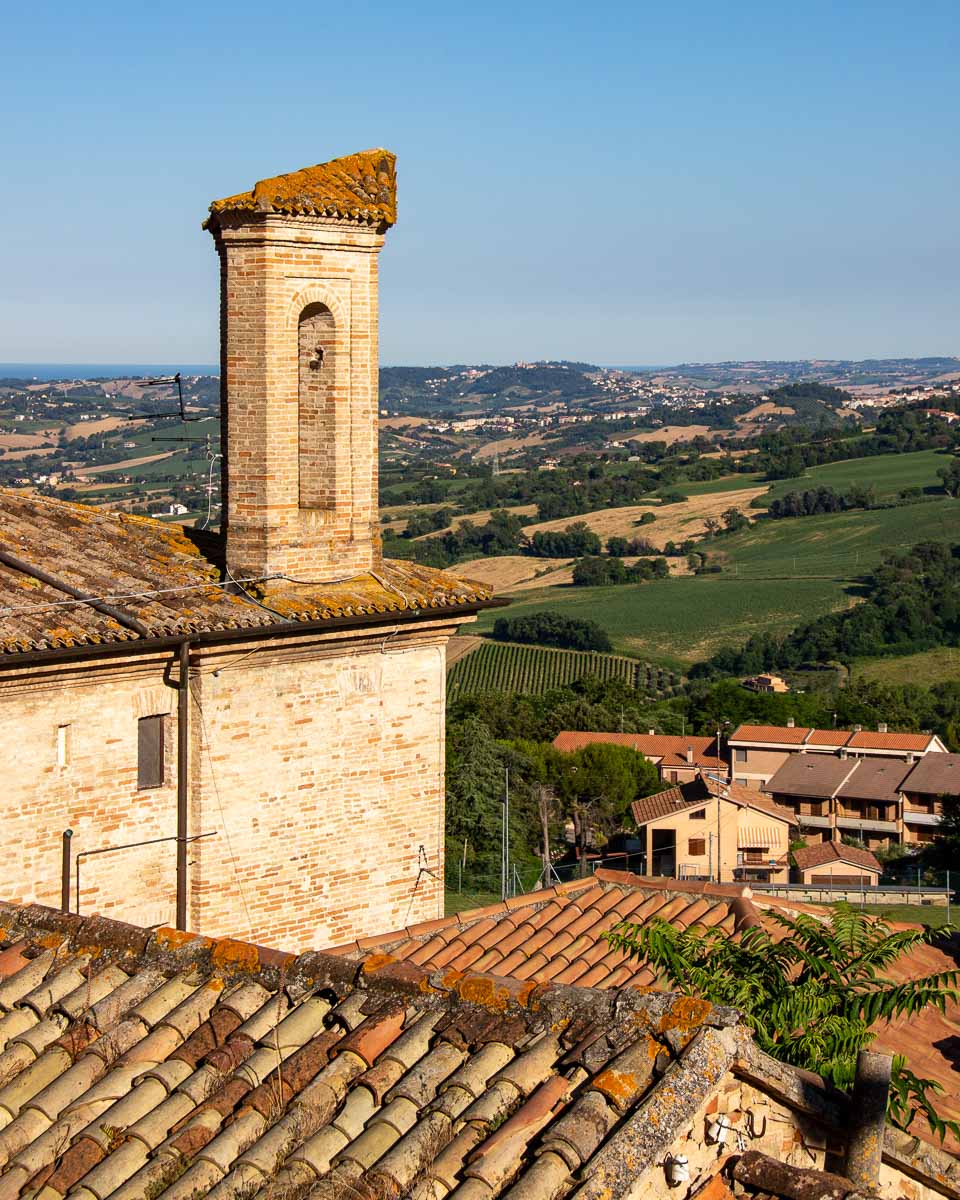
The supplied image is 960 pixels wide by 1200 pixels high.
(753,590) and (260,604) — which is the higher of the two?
(260,604)

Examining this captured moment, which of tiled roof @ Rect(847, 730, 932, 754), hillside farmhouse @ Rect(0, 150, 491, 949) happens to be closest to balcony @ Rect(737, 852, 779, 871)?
tiled roof @ Rect(847, 730, 932, 754)

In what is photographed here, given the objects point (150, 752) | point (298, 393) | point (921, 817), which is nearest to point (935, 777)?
point (921, 817)

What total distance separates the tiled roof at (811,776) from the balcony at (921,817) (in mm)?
2495

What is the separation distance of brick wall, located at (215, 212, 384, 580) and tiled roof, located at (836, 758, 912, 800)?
4506cm

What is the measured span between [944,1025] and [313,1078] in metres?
6.15

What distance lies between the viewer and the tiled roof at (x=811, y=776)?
55.3 meters

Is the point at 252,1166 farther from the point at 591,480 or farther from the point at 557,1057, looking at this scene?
the point at 591,480

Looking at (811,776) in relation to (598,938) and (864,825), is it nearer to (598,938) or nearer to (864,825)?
(864,825)

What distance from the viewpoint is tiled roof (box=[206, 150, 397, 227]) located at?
10680 mm

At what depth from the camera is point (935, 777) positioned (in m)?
53.5

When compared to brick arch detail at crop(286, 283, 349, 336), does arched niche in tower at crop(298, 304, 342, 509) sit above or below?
below

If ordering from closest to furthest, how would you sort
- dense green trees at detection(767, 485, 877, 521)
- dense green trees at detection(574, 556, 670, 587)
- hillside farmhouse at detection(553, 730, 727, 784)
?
hillside farmhouse at detection(553, 730, 727, 784) → dense green trees at detection(574, 556, 670, 587) → dense green trees at detection(767, 485, 877, 521)

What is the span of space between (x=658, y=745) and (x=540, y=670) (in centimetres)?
2241

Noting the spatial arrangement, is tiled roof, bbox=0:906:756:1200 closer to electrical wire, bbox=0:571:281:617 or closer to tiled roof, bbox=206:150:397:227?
electrical wire, bbox=0:571:281:617
